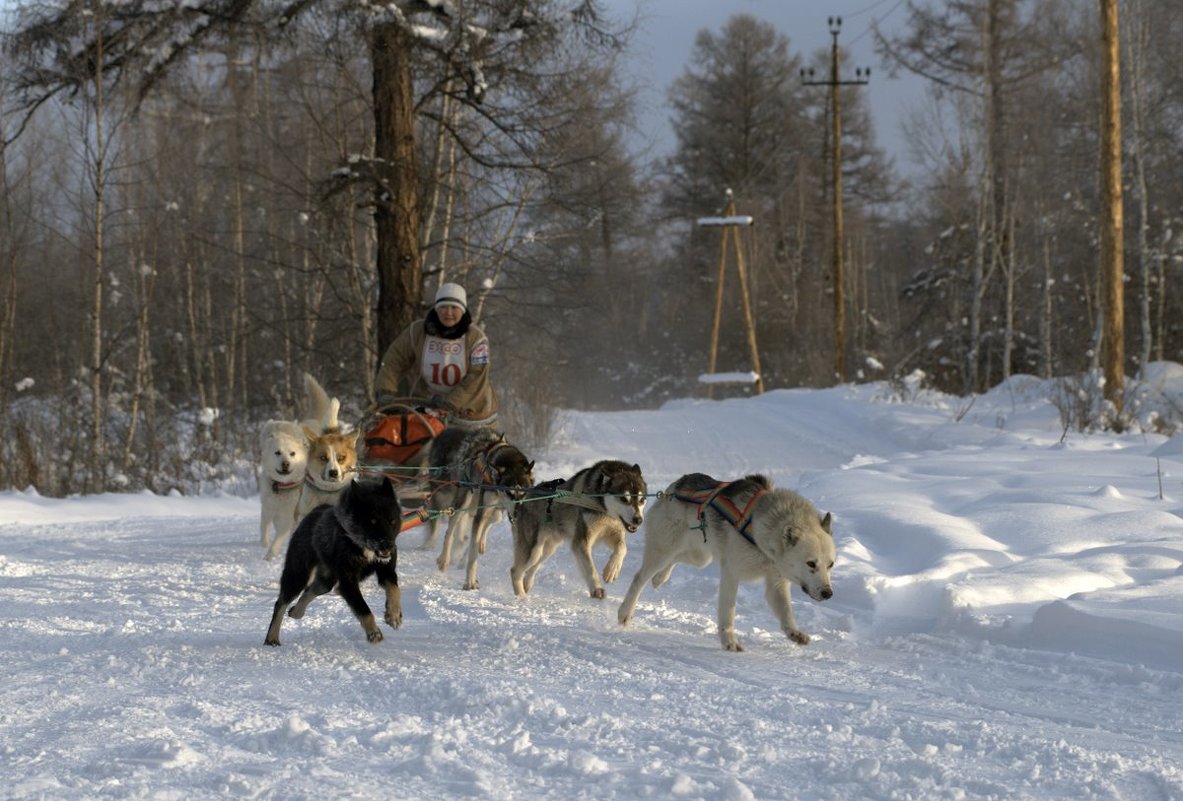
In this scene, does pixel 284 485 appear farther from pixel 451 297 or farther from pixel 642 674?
pixel 642 674

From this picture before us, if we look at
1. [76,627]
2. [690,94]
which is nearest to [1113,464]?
[76,627]

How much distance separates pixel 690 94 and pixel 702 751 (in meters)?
36.8

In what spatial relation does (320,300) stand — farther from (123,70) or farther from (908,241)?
(908,241)

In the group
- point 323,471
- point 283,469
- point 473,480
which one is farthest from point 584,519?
point 283,469

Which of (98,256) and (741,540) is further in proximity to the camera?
A: (98,256)

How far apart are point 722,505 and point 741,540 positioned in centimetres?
20

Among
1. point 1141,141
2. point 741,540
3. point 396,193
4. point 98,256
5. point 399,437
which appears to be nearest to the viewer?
point 741,540

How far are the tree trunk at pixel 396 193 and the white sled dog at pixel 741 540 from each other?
6105mm

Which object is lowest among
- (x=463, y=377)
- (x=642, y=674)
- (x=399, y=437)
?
(x=642, y=674)

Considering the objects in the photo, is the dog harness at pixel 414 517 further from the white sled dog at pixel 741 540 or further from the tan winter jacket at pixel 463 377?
the white sled dog at pixel 741 540

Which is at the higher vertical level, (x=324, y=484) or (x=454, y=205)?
(x=454, y=205)

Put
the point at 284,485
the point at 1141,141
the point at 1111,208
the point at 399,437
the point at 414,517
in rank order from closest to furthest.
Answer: the point at 414,517, the point at 284,485, the point at 399,437, the point at 1111,208, the point at 1141,141

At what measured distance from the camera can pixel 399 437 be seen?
7648mm

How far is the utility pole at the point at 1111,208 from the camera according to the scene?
1370cm
